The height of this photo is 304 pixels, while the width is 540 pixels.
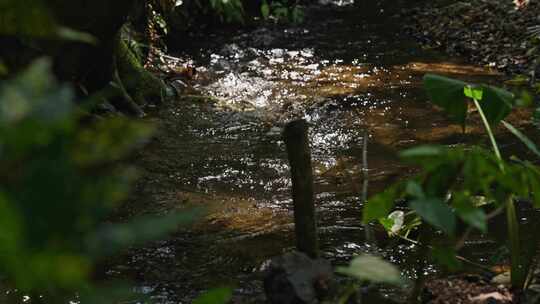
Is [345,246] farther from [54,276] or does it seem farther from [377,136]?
[54,276]

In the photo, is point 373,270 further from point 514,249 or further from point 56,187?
point 514,249

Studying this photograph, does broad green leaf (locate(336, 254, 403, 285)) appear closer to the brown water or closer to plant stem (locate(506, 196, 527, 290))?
the brown water

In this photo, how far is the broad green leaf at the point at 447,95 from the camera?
2211 millimetres

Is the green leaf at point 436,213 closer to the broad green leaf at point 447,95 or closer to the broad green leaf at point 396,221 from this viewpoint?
the broad green leaf at point 447,95

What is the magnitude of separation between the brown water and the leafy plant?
0.62 metres

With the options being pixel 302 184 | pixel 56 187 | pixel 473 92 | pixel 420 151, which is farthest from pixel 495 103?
pixel 56 187

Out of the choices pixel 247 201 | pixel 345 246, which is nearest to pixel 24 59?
pixel 247 201

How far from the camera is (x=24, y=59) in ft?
13.8

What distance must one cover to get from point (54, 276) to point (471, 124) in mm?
5143

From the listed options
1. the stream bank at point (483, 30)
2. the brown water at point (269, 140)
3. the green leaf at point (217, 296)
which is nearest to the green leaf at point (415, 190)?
the green leaf at point (217, 296)

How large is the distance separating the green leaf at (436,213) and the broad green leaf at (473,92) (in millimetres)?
1146

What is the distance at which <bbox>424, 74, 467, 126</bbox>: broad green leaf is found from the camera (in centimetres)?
221

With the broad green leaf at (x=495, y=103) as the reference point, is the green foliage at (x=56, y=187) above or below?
below

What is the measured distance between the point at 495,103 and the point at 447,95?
0.54 feet
